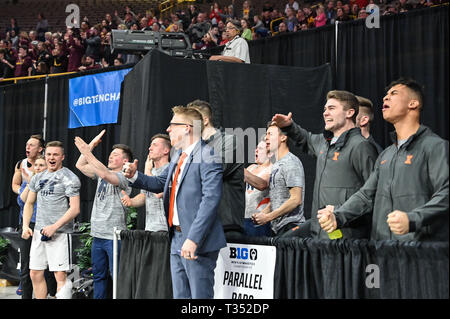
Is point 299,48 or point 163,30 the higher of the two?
point 163,30

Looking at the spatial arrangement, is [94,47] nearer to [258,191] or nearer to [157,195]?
[157,195]

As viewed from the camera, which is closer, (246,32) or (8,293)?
(8,293)

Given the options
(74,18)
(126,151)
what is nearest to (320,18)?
(126,151)

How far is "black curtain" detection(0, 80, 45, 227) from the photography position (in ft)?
43.2

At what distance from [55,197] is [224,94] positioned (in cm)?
219

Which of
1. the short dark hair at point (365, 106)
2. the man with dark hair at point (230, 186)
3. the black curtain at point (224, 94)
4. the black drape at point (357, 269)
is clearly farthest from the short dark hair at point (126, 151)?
the short dark hair at point (365, 106)

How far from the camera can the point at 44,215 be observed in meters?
6.67

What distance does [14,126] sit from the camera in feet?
44.8

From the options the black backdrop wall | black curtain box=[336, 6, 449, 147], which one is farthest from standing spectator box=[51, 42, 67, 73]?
black curtain box=[336, 6, 449, 147]

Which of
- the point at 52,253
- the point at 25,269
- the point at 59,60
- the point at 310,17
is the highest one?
the point at 310,17

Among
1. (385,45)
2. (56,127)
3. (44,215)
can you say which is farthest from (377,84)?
(56,127)

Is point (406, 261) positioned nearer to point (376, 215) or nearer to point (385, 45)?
point (376, 215)

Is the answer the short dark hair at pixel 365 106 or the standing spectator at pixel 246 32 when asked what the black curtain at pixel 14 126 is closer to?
the standing spectator at pixel 246 32

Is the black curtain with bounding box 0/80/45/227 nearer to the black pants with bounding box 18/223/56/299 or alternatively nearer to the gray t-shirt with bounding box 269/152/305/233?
the black pants with bounding box 18/223/56/299
